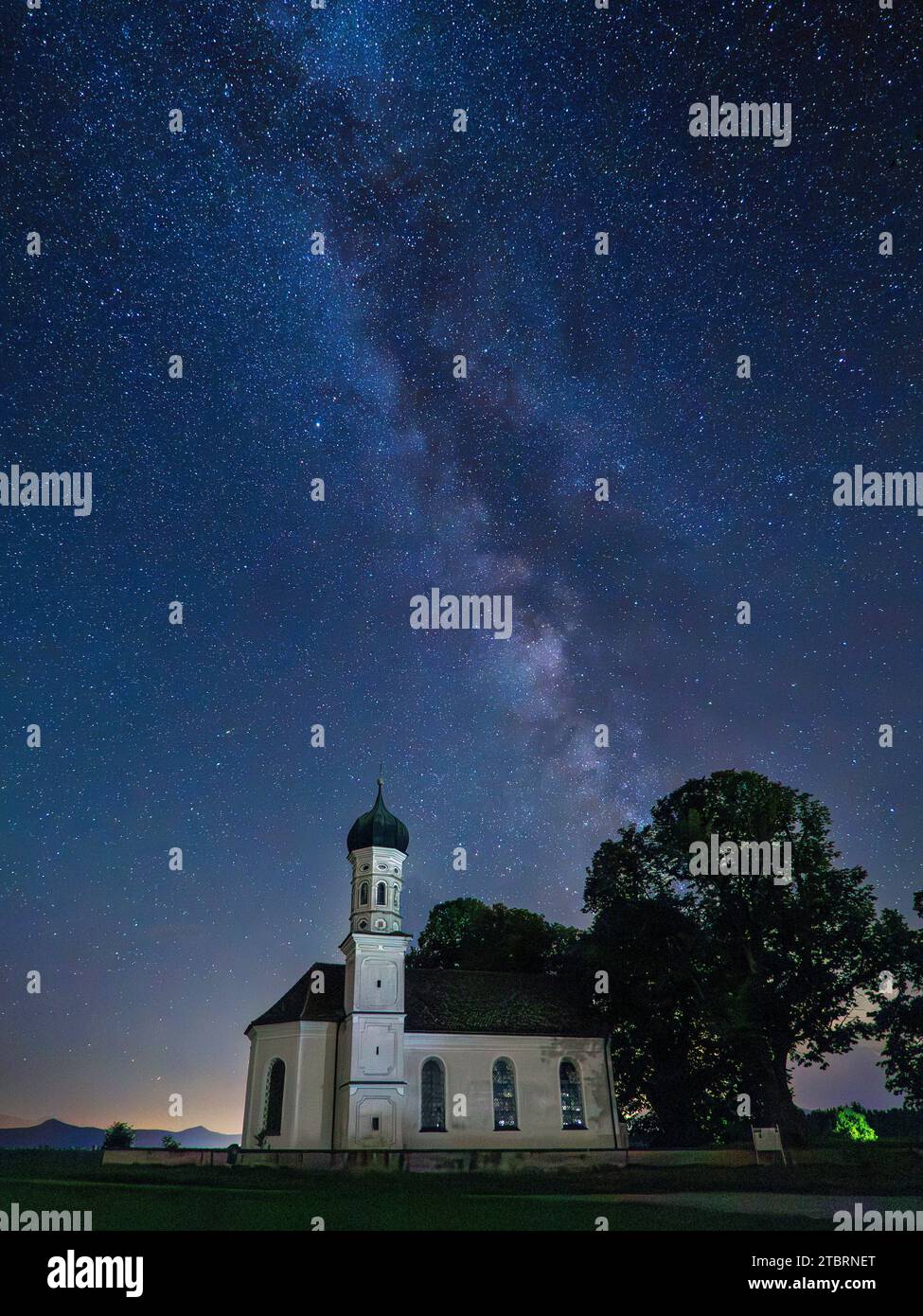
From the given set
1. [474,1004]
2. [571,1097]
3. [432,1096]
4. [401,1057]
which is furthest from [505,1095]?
[401,1057]

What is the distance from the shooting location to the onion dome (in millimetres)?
44156

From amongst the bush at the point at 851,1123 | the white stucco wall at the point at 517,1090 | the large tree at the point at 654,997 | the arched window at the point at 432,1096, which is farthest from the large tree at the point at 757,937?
the bush at the point at 851,1123

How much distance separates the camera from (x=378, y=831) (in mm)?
44250

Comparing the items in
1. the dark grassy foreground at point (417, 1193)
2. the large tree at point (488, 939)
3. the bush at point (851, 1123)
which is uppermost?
the large tree at point (488, 939)

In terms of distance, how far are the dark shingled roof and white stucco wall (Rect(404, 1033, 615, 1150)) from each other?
0.59 metres

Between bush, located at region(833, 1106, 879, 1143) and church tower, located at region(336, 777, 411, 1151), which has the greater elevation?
church tower, located at region(336, 777, 411, 1151)

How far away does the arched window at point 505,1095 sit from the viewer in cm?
4125

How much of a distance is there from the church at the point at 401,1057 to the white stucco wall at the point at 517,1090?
46 millimetres
